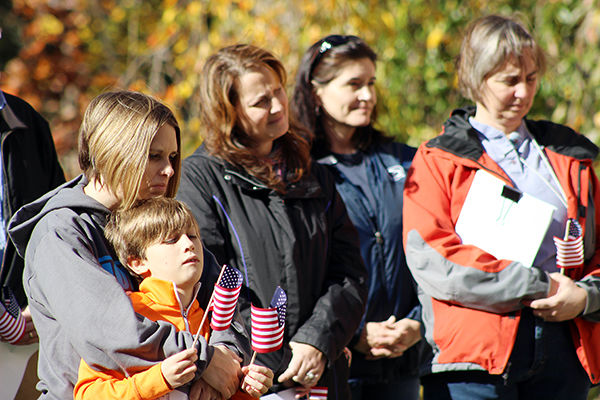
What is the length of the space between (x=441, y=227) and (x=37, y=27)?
222 inches

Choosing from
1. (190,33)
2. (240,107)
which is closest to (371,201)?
(240,107)

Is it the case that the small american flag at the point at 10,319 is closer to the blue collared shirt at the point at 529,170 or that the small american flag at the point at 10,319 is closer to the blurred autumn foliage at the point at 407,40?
the blue collared shirt at the point at 529,170

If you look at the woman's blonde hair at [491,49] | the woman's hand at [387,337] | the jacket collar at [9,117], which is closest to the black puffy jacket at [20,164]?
the jacket collar at [9,117]

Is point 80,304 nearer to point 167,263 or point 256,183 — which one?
point 167,263

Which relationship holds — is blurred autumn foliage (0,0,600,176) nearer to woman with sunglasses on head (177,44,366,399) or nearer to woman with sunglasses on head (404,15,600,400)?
woman with sunglasses on head (177,44,366,399)

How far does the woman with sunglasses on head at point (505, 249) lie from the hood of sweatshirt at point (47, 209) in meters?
1.08

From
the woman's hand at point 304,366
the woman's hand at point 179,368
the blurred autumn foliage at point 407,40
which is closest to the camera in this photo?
the woman's hand at point 179,368

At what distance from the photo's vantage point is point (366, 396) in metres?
2.70

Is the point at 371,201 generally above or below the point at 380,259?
above

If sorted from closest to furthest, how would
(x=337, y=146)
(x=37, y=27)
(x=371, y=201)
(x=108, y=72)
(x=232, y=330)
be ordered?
(x=232, y=330), (x=371, y=201), (x=337, y=146), (x=37, y=27), (x=108, y=72)

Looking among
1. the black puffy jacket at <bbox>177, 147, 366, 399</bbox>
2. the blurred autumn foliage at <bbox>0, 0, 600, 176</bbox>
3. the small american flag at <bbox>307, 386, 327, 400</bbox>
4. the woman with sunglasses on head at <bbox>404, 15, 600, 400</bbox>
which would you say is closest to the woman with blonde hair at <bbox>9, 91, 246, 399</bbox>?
the black puffy jacket at <bbox>177, 147, 366, 399</bbox>

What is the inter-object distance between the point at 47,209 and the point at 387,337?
1.32 metres

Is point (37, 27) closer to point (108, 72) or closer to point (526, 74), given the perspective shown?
point (108, 72)

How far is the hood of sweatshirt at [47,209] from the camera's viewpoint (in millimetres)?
1807
